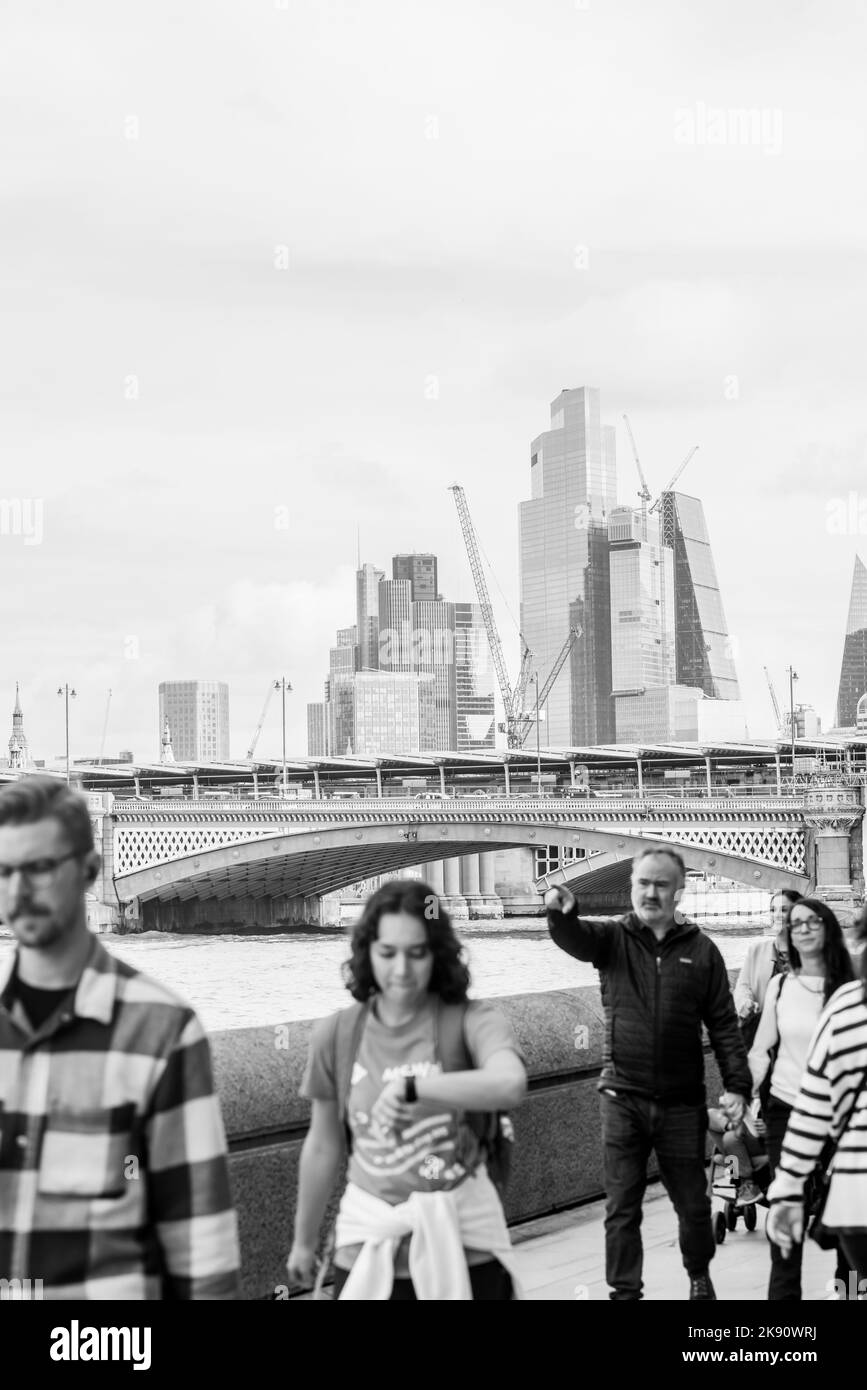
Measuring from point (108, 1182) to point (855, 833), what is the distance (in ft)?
241

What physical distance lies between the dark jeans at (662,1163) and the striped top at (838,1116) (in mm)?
2130

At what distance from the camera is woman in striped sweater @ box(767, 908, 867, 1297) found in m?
4.70

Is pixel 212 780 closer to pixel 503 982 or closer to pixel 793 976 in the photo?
pixel 503 982

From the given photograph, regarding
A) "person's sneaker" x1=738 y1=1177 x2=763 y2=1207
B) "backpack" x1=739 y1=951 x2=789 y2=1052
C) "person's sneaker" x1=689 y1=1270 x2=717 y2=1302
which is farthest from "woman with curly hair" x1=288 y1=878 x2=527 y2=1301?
"person's sneaker" x1=738 y1=1177 x2=763 y2=1207

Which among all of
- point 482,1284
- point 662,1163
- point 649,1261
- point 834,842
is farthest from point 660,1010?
point 834,842

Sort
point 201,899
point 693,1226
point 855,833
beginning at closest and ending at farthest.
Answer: point 693,1226 < point 855,833 < point 201,899

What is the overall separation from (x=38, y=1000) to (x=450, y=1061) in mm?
1421

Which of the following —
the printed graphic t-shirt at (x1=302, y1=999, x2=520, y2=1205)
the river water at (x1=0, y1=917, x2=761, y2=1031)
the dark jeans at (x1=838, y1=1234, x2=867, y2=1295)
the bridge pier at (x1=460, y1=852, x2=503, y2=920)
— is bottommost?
the river water at (x1=0, y1=917, x2=761, y2=1031)

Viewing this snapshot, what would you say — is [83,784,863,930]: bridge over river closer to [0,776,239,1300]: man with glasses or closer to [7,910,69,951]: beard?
[0,776,239,1300]: man with glasses

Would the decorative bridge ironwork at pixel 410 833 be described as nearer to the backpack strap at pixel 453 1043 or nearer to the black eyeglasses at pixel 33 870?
the backpack strap at pixel 453 1043

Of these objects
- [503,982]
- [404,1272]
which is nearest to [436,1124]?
[404,1272]

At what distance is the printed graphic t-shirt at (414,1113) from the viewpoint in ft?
14.9

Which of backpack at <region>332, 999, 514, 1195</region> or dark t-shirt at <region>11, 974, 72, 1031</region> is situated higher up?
dark t-shirt at <region>11, 974, 72, 1031</region>

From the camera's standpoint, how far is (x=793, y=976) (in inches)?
289
